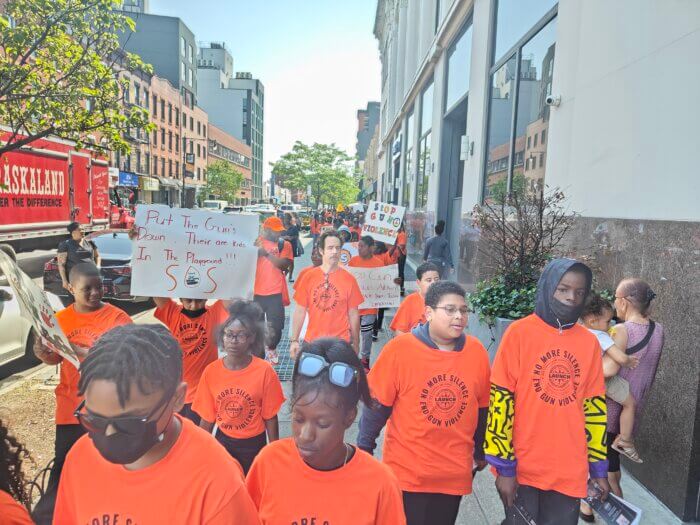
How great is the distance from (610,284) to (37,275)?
15733 millimetres

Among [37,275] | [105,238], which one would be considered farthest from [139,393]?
[37,275]

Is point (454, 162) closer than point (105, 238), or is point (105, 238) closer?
point (105, 238)

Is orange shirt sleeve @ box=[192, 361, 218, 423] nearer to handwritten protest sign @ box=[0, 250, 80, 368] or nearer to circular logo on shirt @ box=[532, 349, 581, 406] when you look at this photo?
handwritten protest sign @ box=[0, 250, 80, 368]

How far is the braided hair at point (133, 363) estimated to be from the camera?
1.51 meters

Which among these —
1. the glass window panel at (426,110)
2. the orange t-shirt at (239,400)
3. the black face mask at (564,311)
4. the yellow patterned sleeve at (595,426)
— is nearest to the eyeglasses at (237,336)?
the orange t-shirt at (239,400)

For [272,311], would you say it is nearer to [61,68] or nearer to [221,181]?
[61,68]

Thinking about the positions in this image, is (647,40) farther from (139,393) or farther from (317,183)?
→ (317,183)

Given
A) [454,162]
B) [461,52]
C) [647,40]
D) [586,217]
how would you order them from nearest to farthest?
[647,40], [586,217], [461,52], [454,162]

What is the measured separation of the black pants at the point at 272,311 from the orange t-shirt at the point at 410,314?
2.23 meters

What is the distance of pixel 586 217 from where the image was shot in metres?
5.44

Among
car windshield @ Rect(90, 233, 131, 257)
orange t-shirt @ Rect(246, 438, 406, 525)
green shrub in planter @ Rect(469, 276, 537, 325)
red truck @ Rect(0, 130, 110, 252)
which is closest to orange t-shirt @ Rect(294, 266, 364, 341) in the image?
green shrub in planter @ Rect(469, 276, 537, 325)

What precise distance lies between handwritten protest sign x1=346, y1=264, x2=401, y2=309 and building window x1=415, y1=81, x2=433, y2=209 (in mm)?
10805

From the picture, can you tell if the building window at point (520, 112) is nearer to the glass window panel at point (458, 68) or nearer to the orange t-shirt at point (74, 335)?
the glass window panel at point (458, 68)

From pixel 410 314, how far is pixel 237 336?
1.81m
